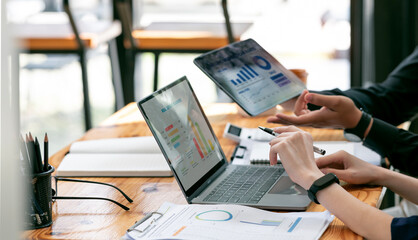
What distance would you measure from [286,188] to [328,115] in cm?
43

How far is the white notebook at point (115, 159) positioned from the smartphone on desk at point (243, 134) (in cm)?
26

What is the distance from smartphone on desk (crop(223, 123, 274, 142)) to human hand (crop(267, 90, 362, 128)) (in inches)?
4.3

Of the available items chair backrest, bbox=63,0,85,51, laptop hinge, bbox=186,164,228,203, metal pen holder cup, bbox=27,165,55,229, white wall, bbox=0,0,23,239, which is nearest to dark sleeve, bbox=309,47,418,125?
laptop hinge, bbox=186,164,228,203

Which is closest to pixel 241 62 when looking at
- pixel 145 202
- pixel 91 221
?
pixel 145 202

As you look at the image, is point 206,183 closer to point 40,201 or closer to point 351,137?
point 40,201

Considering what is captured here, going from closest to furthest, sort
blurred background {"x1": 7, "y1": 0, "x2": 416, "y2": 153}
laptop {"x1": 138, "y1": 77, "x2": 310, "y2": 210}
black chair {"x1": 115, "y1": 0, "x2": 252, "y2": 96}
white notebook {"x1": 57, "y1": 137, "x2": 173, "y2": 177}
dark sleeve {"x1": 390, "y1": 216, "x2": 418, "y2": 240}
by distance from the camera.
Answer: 1. dark sleeve {"x1": 390, "y1": 216, "x2": 418, "y2": 240}
2. laptop {"x1": 138, "y1": 77, "x2": 310, "y2": 210}
3. white notebook {"x1": 57, "y1": 137, "x2": 173, "y2": 177}
4. black chair {"x1": 115, "y1": 0, "x2": 252, "y2": 96}
5. blurred background {"x1": 7, "y1": 0, "x2": 416, "y2": 153}

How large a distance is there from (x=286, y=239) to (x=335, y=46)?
4263 mm

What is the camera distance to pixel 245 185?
131 centimetres

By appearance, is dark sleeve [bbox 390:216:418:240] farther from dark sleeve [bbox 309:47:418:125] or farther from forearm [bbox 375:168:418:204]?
dark sleeve [bbox 309:47:418:125]

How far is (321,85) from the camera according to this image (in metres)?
4.68

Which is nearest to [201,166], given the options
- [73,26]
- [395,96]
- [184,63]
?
[395,96]

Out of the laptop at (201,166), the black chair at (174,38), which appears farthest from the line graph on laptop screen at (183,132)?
the black chair at (174,38)

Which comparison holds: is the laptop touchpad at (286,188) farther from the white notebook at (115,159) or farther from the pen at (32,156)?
the pen at (32,156)

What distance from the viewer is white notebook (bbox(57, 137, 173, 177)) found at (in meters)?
1.45
